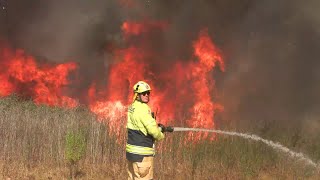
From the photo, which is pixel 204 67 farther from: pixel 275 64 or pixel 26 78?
pixel 26 78

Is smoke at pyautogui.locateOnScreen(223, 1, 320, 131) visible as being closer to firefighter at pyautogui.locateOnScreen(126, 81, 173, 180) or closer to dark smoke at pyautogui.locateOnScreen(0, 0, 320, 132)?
dark smoke at pyautogui.locateOnScreen(0, 0, 320, 132)

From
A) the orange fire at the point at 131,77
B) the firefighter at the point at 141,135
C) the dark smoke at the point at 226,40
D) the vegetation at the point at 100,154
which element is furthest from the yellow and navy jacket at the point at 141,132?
the orange fire at the point at 131,77

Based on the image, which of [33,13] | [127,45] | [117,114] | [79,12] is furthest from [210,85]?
[33,13]

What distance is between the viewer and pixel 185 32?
18.2m

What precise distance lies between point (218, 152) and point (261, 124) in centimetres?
226

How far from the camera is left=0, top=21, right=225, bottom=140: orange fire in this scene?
16.5 meters

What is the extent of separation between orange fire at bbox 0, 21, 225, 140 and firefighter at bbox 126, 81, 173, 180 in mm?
8669

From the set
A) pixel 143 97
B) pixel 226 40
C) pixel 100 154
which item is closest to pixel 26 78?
pixel 226 40

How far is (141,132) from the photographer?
662 centimetres

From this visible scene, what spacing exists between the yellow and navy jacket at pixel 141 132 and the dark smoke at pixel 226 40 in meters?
8.53

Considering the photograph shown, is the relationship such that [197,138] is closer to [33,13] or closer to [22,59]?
[22,59]

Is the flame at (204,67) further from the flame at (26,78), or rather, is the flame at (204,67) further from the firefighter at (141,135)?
the firefighter at (141,135)

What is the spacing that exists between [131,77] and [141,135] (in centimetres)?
1157

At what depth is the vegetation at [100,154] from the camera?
31.6 ft
